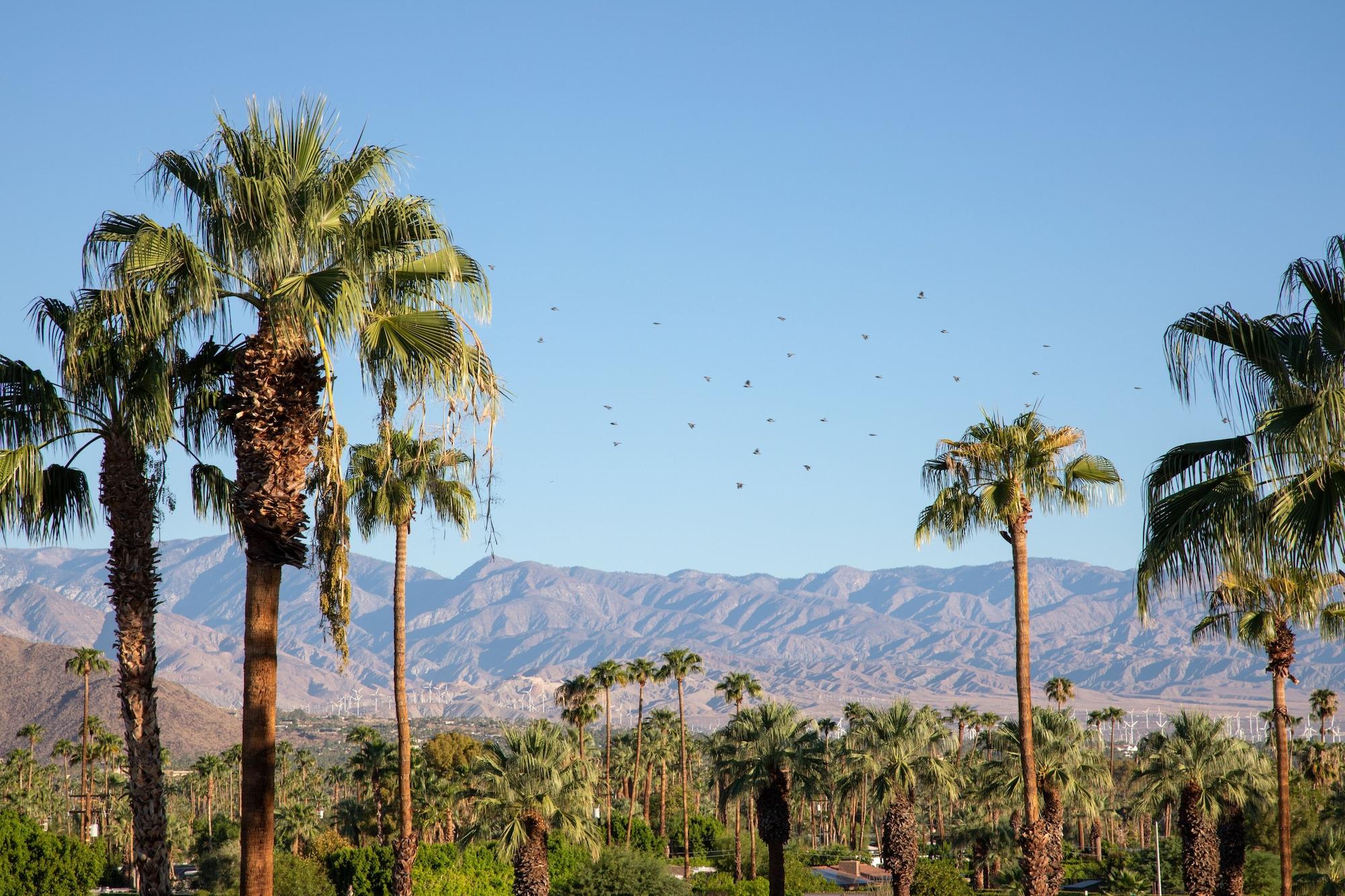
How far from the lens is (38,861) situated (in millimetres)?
32188

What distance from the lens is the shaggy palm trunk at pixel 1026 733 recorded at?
95.6 ft

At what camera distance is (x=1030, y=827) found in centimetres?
3078

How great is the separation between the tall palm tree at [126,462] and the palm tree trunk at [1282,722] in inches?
1044

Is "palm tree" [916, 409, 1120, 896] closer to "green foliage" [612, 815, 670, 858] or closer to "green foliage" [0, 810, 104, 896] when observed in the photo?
"green foliage" [0, 810, 104, 896]

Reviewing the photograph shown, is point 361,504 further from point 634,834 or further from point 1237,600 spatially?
point 634,834

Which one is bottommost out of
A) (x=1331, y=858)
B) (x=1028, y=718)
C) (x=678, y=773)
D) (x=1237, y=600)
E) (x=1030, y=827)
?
(x=678, y=773)

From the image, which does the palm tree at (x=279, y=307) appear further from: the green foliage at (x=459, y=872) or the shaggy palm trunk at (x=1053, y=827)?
the shaggy palm trunk at (x=1053, y=827)

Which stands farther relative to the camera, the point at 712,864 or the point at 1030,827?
the point at 712,864

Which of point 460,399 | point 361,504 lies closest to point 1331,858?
point 361,504

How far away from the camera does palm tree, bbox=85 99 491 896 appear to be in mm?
12008

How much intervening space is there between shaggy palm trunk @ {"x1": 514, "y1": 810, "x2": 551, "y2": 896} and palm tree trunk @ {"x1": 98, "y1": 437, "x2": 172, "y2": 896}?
1014 inches

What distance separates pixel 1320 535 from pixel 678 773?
501 feet

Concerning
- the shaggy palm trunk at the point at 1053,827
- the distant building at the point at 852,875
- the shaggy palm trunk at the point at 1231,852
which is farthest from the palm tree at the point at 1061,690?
the shaggy palm trunk at the point at 1231,852

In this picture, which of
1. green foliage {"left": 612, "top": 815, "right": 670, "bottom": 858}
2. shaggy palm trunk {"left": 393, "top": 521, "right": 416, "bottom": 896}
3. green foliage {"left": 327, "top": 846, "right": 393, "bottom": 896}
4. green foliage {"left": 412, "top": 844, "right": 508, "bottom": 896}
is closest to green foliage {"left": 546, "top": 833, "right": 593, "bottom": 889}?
green foliage {"left": 412, "top": 844, "right": 508, "bottom": 896}
